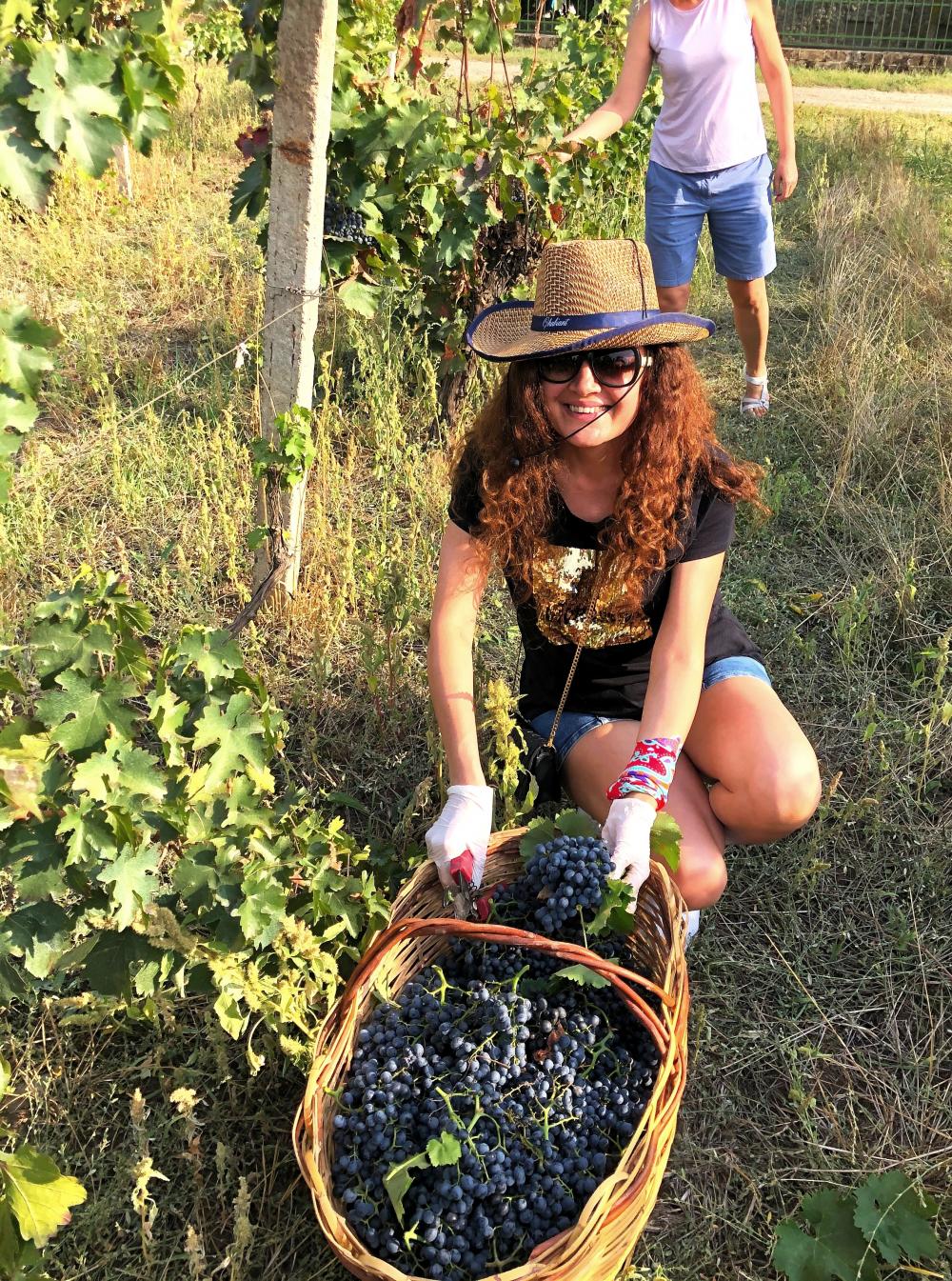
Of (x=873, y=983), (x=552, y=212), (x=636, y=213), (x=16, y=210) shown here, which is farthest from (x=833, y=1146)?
(x=16, y=210)

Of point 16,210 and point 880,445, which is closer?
point 880,445

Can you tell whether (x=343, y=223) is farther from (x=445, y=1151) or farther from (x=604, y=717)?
(x=445, y=1151)

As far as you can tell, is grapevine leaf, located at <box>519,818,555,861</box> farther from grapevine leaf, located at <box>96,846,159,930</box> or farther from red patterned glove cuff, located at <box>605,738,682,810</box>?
grapevine leaf, located at <box>96,846,159,930</box>

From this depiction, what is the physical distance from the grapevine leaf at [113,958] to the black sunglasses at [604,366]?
48.6 inches

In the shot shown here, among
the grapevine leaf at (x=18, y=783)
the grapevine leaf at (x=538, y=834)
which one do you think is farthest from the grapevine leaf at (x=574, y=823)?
the grapevine leaf at (x=18, y=783)

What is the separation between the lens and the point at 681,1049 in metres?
1.57

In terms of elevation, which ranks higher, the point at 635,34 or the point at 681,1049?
the point at 635,34

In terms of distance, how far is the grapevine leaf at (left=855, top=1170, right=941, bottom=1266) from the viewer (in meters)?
1.57

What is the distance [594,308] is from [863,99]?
42.9 ft

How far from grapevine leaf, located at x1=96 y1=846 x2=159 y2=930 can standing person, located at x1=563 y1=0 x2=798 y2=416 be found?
2992 millimetres

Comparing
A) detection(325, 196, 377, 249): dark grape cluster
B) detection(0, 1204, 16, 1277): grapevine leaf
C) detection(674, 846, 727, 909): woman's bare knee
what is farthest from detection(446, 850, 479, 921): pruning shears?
detection(325, 196, 377, 249): dark grape cluster

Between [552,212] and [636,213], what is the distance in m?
2.32

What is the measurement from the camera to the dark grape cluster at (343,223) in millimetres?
2984

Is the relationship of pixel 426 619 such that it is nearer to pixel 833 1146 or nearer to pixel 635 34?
pixel 833 1146
